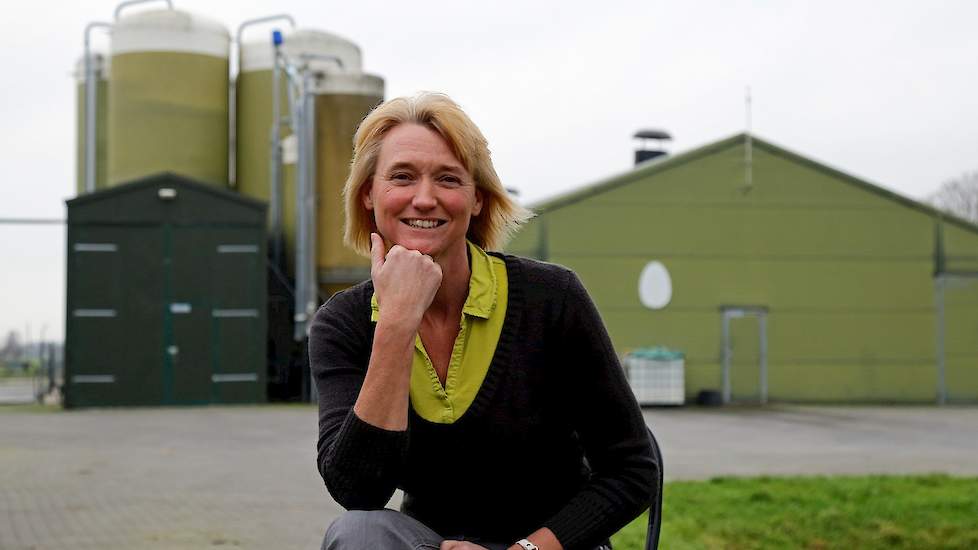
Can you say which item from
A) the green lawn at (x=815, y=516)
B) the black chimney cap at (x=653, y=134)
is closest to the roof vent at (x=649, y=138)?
the black chimney cap at (x=653, y=134)

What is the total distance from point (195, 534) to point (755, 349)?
20.3 m

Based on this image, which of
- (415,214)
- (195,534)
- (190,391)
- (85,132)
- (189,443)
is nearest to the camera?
(415,214)

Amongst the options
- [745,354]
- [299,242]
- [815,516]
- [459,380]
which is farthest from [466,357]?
[745,354]

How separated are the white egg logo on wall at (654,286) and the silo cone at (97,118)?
42.3 feet

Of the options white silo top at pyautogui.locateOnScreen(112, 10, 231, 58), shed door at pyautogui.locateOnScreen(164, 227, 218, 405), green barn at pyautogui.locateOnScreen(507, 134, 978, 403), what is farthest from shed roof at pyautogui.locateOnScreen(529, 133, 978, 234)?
white silo top at pyautogui.locateOnScreen(112, 10, 231, 58)

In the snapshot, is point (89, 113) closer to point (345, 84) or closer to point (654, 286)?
point (345, 84)

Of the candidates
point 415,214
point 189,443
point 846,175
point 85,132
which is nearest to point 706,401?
point 846,175

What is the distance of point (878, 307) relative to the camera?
87.8 ft

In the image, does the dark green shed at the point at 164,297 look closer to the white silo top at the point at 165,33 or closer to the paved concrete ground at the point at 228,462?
the paved concrete ground at the point at 228,462

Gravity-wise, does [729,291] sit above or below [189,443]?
above

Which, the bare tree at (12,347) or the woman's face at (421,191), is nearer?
the woman's face at (421,191)

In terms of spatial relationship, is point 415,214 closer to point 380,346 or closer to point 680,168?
point 380,346

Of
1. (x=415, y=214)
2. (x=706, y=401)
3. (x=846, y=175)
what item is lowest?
(x=706, y=401)

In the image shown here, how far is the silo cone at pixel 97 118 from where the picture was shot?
29.8 meters
